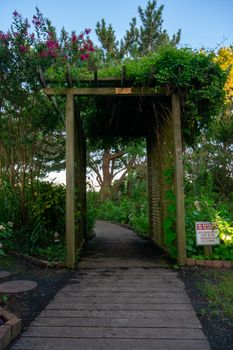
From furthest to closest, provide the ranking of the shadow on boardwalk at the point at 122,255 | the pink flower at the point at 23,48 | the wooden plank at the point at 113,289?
the pink flower at the point at 23,48 → the shadow on boardwalk at the point at 122,255 → the wooden plank at the point at 113,289

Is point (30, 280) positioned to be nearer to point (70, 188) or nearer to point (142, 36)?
point (70, 188)

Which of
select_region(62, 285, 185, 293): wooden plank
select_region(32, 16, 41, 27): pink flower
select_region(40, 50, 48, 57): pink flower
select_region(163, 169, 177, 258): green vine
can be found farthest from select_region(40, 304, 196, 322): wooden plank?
select_region(32, 16, 41, 27): pink flower

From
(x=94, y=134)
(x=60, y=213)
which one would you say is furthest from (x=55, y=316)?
(x=94, y=134)

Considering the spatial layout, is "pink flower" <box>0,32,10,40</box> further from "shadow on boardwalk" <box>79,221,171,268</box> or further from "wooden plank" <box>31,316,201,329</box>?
"wooden plank" <box>31,316,201,329</box>

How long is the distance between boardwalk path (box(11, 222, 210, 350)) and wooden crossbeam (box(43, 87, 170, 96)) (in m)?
2.51

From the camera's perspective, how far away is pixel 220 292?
11.6 feet

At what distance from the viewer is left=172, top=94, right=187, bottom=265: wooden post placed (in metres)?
4.95

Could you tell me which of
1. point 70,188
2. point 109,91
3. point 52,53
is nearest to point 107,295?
point 70,188

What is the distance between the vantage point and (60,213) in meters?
6.17

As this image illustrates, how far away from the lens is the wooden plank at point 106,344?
2.28 meters

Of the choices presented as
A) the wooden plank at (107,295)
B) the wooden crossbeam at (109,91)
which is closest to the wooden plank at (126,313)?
the wooden plank at (107,295)

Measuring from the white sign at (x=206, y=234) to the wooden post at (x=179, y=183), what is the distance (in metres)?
0.21

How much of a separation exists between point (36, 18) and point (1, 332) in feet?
17.6

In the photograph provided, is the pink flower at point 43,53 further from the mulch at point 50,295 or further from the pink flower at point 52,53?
the mulch at point 50,295
